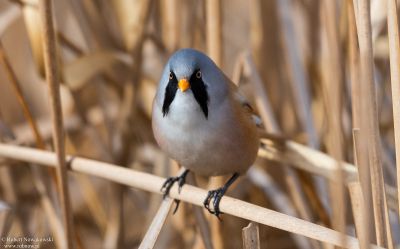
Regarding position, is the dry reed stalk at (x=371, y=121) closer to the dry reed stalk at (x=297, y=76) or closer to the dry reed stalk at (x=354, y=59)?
the dry reed stalk at (x=354, y=59)

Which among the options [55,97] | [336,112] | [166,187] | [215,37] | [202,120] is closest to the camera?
[336,112]

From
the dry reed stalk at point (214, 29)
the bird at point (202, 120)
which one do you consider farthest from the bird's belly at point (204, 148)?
the dry reed stalk at point (214, 29)

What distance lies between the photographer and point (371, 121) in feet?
4.86

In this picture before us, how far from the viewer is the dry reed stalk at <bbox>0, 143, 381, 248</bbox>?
1.60m

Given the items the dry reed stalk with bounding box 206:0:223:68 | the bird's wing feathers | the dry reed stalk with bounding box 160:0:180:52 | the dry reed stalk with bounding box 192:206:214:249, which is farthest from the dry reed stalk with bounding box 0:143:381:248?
the dry reed stalk with bounding box 160:0:180:52

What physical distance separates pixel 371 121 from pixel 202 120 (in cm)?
74

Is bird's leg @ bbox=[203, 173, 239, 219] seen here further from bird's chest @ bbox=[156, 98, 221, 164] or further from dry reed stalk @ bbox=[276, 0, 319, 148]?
dry reed stalk @ bbox=[276, 0, 319, 148]

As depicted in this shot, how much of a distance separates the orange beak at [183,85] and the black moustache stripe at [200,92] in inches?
1.8

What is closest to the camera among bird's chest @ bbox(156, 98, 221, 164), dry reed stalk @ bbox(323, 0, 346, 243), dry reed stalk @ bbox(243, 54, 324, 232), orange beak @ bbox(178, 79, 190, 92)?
dry reed stalk @ bbox(323, 0, 346, 243)

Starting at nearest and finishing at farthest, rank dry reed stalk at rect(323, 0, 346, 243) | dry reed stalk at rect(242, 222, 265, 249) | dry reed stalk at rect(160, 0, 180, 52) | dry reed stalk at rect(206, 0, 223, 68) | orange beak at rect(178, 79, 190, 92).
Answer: dry reed stalk at rect(323, 0, 346, 243)
dry reed stalk at rect(242, 222, 265, 249)
orange beak at rect(178, 79, 190, 92)
dry reed stalk at rect(206, 0, 223, 68)
dry reed stalk at rect(160, 0, 180, 52)

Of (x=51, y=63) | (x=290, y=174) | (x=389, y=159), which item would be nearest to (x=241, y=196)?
(x=290, y=174)

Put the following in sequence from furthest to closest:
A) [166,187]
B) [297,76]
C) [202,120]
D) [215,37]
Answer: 1. [297,76]
2. [215,37]
3. [166,187]
4. [202,120]

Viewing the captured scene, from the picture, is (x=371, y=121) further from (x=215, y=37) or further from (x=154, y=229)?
(x=215, y=37)

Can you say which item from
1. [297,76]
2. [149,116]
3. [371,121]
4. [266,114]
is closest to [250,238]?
[371,121]
